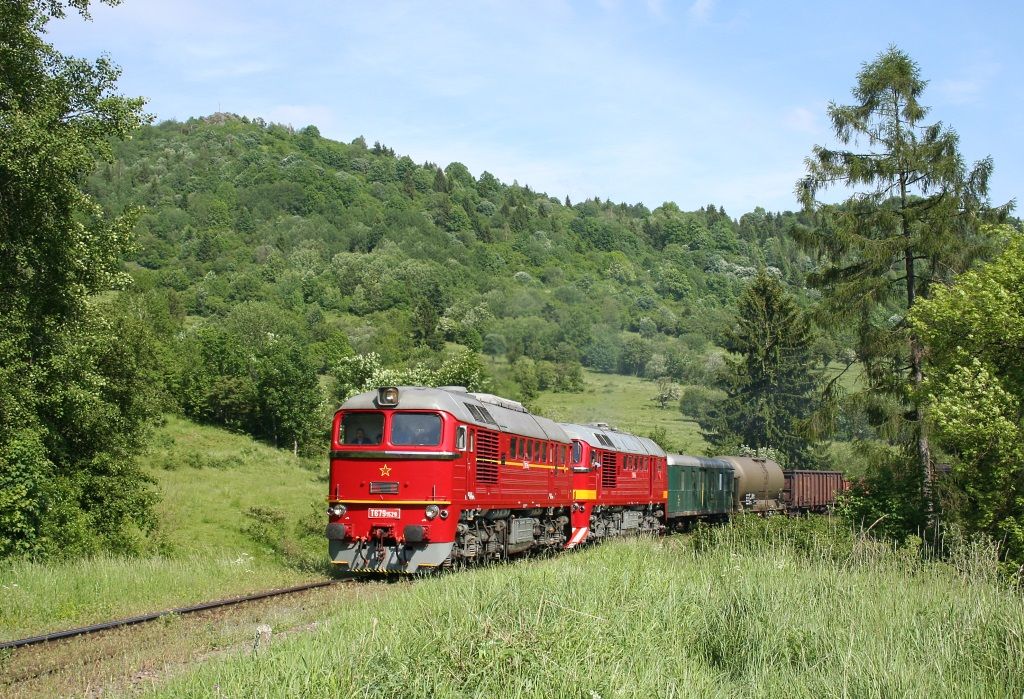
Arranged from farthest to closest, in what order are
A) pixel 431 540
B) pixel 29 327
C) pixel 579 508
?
pixel 579 508
pixel 29 327
pixel 431 540

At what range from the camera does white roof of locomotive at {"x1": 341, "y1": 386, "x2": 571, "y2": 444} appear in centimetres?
1708

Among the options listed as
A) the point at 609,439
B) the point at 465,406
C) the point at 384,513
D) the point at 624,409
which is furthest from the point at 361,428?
the point at 624,409

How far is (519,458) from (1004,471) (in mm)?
11120

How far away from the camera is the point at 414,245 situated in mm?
192125

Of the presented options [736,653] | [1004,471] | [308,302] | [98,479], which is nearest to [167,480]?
[98,479]

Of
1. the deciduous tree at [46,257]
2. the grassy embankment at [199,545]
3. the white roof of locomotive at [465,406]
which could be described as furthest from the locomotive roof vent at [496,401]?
the deciduous tree at [46,257]

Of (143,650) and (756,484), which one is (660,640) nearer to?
(143,650)

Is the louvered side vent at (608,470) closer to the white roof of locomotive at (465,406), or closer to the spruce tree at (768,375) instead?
the white roof of locomotive at (465,406)

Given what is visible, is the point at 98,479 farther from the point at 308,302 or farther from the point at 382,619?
the point at 308,302

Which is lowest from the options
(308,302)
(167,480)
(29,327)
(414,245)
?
(167,480)

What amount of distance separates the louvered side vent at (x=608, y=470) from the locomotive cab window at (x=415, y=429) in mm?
10886

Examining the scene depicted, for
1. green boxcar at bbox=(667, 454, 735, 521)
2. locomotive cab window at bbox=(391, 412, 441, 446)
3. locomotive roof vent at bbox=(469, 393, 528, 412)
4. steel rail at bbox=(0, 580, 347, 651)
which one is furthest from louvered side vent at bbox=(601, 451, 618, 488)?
steel rail at bbox=(0, 580, 347, 651)

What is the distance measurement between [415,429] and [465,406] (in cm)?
132

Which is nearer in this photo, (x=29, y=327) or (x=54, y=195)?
(x=54, y=195)
